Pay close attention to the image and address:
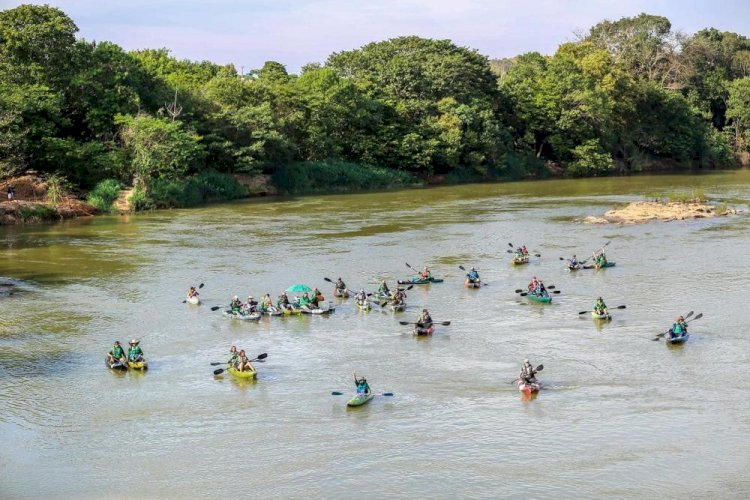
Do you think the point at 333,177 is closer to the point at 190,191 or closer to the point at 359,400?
the point at 190,191

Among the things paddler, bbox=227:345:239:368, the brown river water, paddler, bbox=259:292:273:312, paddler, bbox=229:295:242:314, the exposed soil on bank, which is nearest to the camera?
the brown river water

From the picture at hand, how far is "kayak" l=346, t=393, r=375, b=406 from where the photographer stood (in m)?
23.8

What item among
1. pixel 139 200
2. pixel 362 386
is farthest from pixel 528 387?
pixel 139 200

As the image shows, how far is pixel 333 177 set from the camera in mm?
80500

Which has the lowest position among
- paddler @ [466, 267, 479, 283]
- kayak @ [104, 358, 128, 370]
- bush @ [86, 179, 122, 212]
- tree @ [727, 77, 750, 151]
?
kayak @ [104, 358, 128, 370]

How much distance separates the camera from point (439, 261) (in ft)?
146

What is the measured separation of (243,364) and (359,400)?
456cm

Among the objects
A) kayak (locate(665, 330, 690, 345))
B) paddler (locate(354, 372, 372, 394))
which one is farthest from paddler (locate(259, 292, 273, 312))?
kayak (locate(665, 330, 690, 345))

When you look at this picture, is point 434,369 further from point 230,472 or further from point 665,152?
point 665,152

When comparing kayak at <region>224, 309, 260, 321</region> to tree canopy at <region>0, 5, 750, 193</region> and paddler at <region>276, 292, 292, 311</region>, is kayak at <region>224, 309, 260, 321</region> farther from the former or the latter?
tree canopy at <region>0, 5, 750, 193</region>

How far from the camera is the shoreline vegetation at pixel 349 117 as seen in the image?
207 ft

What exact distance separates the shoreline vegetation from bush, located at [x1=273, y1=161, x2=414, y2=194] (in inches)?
5.6

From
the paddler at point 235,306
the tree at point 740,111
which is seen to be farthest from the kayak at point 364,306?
the tree at point 740,111

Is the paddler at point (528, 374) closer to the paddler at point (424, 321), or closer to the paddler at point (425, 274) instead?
the paddler at point (424, 321)
